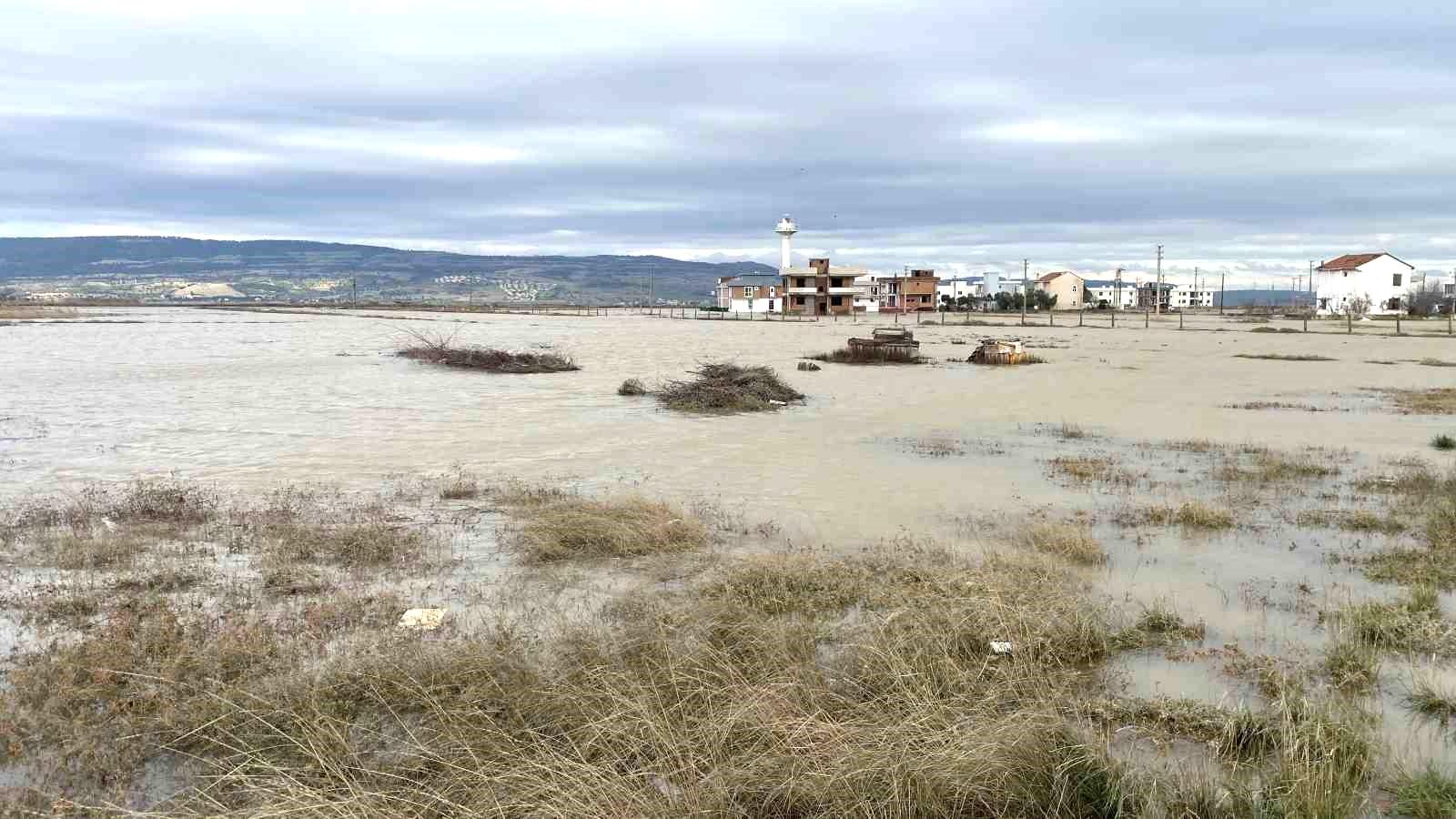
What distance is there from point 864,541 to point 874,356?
27.4 m

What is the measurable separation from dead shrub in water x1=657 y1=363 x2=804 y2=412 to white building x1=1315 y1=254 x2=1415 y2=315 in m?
96.1

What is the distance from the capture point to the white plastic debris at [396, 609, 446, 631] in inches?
282

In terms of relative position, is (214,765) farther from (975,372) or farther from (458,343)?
(458,343)

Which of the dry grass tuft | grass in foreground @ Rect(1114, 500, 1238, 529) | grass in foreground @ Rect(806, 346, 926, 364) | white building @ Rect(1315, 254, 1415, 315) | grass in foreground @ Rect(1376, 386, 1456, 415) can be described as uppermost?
white building @ Rect(1315, 254, 1415, 315)

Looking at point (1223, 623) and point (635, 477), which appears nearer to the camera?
point (1223, 623)

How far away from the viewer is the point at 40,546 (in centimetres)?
941

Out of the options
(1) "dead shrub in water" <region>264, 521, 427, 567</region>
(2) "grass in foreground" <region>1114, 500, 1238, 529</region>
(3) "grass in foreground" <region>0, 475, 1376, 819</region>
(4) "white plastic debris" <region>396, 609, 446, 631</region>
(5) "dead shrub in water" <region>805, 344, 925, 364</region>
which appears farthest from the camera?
(5) "dead shrub in water" <region>805, 344, 925, 364</region>

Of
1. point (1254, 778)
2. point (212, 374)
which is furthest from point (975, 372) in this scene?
point (1254, 778)

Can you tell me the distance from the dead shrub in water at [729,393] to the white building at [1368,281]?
96100mm

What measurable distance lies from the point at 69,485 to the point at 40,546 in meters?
4.19

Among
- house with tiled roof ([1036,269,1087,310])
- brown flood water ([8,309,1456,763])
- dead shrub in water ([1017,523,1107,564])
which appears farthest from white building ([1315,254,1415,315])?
dead shrub in water ([1017,523,1107,564])

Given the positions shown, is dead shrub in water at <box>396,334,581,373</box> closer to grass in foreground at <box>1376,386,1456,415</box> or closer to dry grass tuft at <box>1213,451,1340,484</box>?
dry grass tuft at <box>1213,451,1340,484</box>

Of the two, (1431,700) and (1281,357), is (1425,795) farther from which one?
(1281,357)

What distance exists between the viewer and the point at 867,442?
17438 millimetres
